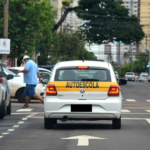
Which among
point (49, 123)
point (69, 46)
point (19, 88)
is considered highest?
point (69, 46)

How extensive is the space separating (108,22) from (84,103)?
46479mm

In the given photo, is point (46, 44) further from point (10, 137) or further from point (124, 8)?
point (10, 137)

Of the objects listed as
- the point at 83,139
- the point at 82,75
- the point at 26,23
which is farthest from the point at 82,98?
the point at 26,23

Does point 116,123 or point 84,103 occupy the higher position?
point 84,103

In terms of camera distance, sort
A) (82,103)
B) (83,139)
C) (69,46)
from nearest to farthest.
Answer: (83,139) → (82,103) → (69,46)

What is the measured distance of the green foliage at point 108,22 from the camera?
5719cm

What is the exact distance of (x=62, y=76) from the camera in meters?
11.8

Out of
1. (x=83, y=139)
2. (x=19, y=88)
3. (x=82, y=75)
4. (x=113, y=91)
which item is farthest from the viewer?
(x=19, y=88)

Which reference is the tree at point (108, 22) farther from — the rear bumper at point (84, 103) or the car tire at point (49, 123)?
the rear bumper at point (84, 103)

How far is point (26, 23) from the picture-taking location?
3878cm

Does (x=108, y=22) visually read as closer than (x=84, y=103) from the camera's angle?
No

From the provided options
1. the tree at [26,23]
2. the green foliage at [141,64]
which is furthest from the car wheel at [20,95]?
the green foliage at [141,64]

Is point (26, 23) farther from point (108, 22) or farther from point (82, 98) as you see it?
point (82, 98)

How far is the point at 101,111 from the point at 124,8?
Result: 4654 cm
